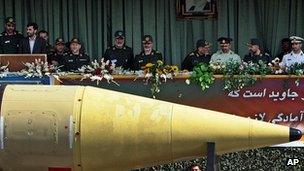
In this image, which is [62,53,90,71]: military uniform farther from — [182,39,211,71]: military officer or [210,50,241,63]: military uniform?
[210,50,241,63]: military uniform

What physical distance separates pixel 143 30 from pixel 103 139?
6.22 metres

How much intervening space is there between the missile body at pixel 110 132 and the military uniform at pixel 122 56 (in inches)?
159

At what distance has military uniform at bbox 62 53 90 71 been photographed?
38.7 feet

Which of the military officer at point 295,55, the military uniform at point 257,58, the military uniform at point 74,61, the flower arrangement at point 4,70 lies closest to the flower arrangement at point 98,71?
the military uniform at point 74,61

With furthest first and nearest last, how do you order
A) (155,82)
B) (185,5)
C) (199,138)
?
1. (185,5)
2. (155,82)
3. (199,138)

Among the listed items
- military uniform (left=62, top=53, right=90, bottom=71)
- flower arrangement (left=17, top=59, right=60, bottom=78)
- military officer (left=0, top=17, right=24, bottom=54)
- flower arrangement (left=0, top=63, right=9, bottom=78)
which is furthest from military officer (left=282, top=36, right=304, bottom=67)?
military officer (left=0, top=17, right=24, bottom=54)

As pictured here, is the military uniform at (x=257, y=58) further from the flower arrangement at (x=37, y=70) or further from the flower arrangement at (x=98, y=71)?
the flower arrangement at (x=37, y=70)

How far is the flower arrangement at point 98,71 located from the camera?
11.0 metres

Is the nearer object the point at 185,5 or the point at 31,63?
the point at 31,63

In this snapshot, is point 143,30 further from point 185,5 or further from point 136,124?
point 136,124

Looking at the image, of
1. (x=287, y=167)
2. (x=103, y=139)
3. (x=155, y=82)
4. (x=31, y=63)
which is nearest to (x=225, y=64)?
(x=155, y=82)

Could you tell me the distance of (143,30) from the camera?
46.0 ft

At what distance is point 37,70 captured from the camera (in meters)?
10.9

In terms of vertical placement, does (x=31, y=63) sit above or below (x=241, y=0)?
below
